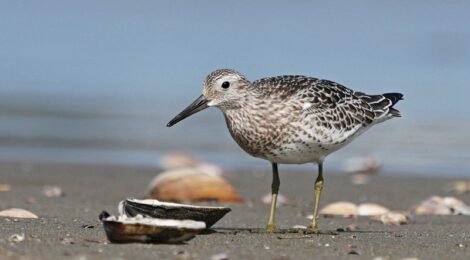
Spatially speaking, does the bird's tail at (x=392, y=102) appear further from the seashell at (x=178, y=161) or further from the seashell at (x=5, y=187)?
the seashell at (x=5, y=187)

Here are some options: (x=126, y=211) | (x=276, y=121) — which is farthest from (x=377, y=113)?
(x=126, y=211)

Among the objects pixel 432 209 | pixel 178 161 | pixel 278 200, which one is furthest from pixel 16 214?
pixel 178 161

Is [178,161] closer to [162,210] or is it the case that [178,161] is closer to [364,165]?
[364,165]

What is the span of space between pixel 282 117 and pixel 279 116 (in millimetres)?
23

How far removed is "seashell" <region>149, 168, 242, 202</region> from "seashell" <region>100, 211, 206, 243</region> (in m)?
3.69

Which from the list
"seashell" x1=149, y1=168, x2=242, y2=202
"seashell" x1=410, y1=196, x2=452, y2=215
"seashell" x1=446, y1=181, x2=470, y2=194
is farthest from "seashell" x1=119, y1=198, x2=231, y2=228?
"seashell" x1=446, y1=181, x2=470, y2=194

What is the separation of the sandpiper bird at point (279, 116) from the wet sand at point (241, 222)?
633 millimetres

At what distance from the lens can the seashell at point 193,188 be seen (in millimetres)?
9539

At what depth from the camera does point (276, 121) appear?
7.46 m

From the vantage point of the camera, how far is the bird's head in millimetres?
7590

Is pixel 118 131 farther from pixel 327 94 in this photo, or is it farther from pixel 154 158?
pixel 327 94

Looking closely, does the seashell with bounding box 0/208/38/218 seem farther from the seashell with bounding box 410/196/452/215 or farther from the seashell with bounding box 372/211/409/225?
the seashell with bounding box 410/196/452/215

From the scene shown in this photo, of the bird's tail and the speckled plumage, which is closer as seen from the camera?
the speckled plumage

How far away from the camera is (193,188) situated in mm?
9547
